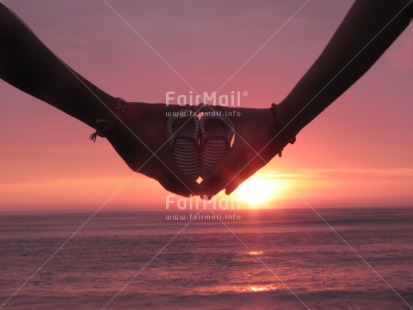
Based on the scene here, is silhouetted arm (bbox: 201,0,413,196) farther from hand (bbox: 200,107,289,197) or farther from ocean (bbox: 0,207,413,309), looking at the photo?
ocean (bbox: 0,207,413,309)

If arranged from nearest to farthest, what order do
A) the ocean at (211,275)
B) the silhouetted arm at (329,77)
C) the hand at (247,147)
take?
the silhouetted arm at (329,77), the hand at (247,147), the ocean at (211,275)

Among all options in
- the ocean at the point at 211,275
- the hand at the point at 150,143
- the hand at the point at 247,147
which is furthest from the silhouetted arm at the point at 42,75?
the ocean at the point at 211,275

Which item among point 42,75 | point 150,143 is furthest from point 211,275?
point 42,75

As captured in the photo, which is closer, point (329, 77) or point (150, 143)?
point (329, 77)

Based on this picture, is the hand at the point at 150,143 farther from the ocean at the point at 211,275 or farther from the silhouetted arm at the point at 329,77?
the ocean at the point at 211,275

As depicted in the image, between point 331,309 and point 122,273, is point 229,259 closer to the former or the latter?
point 122,273

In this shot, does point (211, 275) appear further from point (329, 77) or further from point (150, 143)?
point (329, 77)

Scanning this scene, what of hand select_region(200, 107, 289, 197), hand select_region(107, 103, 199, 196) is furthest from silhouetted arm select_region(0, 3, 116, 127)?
hand select_region(200, 107, 289, 197)
